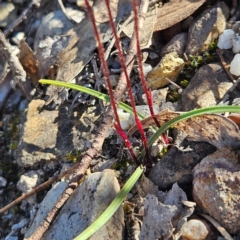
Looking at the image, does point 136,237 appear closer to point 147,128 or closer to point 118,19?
point 147,128

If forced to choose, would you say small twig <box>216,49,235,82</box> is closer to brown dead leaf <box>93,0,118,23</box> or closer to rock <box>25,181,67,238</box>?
brown dead leaf <box>93,0,118,23</box>

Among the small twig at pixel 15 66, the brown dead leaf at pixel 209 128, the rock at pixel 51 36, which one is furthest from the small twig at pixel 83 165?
Result: the small twig at pixel 15 66

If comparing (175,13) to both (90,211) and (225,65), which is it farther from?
(90,211)

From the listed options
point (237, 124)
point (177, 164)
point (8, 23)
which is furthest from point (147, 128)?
point (8, 23)

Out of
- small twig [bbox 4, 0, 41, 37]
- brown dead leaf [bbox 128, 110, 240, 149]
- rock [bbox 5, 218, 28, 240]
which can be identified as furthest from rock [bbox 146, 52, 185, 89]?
small twig [bbox 4, 0, 41, 37]

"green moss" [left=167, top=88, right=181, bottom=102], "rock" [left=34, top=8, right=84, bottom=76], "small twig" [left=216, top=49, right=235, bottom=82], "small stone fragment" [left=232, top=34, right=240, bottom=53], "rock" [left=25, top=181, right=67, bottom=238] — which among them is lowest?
"rock" [left=25, top=181, right=67, bottom=238]
